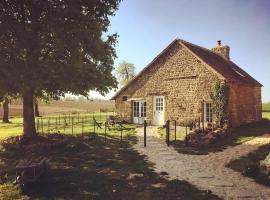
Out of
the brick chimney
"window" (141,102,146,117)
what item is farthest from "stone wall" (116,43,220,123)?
the brick chimney

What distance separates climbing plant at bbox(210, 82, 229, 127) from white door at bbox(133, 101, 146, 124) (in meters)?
7.86

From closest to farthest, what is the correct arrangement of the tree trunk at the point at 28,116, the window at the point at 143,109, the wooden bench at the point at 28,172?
the wooden bench at the point at 28,172, the tree trunk at the point at 28,116, the window at the point at 143,109

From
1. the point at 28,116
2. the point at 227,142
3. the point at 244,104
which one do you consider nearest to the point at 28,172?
the point at 28,116

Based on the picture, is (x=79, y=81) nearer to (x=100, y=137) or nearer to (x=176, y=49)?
(x=100, y=137)

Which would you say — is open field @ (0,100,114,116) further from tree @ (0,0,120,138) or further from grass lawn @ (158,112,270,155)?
grass lawn @ (158,112,270,155)

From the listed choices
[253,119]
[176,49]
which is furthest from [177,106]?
[253,119]

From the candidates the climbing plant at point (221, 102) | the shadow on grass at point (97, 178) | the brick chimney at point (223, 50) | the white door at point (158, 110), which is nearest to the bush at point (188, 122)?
the climbing plant at point (221, 102)

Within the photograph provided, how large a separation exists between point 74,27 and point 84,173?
826 centimetres

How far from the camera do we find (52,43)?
17.1 m

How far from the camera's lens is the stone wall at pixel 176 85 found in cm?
2495

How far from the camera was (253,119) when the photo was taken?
95.6ft

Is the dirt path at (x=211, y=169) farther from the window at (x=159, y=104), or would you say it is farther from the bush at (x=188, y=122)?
the window at (x=159, y=104)

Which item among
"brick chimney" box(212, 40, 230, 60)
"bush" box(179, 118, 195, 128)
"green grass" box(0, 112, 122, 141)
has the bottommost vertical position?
"green grass" box(0, 112, 122, 141)

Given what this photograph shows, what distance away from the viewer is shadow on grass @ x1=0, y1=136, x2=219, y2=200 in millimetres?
9602
